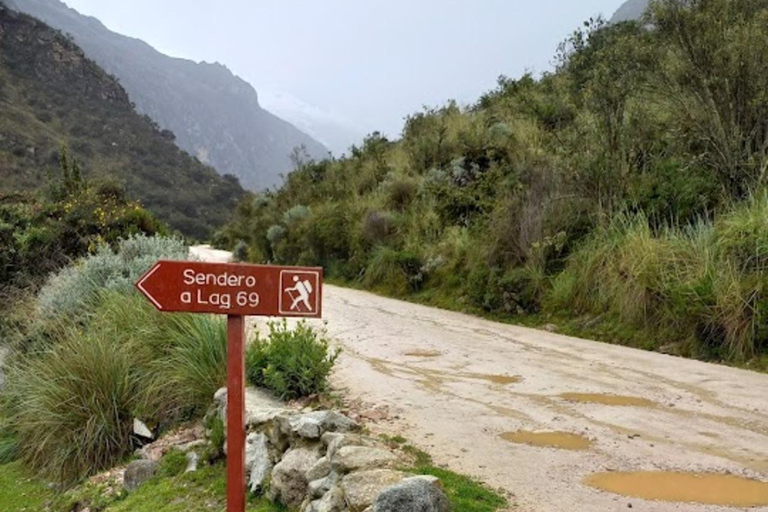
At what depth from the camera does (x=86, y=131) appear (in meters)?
61.6

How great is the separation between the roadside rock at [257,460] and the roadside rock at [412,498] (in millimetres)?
1600

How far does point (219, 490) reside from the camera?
4848mm

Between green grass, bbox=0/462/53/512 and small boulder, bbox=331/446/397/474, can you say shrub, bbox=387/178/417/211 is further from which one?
small boulder, bbox=331/446/397/474

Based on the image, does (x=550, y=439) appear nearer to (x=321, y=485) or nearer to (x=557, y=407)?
(x=557, y=407)

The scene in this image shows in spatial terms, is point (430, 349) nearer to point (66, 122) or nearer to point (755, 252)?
point (755, 252)

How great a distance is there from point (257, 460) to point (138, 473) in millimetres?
1311

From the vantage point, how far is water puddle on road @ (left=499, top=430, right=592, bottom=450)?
4.81 meters

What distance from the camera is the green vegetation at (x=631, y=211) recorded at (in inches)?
323

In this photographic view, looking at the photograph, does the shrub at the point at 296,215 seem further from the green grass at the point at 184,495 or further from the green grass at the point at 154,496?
the green grass at the point at 184,495

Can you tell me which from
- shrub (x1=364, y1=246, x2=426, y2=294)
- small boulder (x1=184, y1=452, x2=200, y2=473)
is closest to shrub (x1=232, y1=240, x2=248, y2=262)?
shrub (x1=364, y1=246, x2=426, y2=294)

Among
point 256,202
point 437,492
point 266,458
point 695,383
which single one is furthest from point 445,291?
point 256,202

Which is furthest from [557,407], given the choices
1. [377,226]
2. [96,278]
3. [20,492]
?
[377,226]

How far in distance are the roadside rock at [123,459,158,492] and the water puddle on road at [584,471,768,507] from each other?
3.38 metres

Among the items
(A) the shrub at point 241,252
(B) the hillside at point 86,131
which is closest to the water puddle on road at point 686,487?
(A) the shrub at point 241,252
